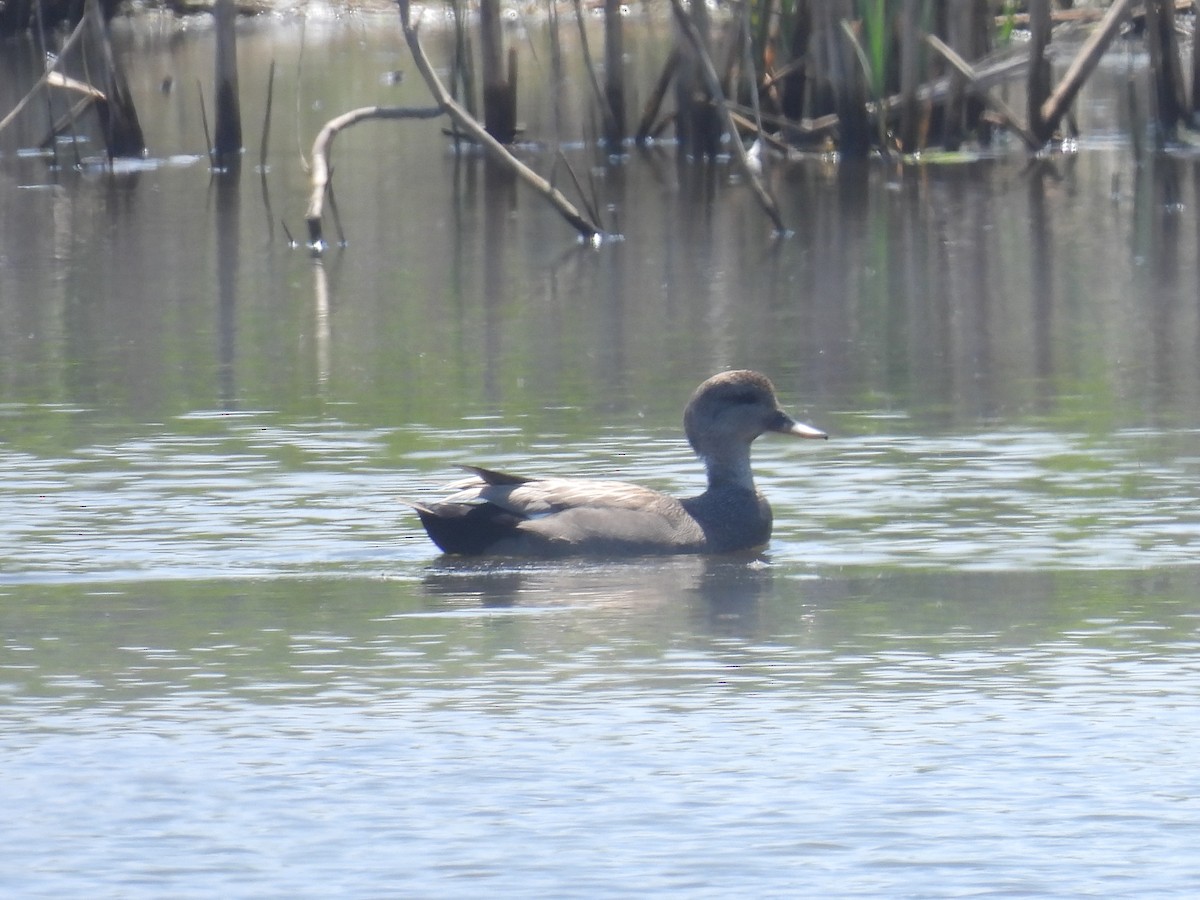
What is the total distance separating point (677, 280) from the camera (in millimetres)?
15305

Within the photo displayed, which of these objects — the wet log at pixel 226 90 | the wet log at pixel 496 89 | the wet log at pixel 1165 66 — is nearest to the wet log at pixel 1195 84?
the wet log at pixel 1165 66

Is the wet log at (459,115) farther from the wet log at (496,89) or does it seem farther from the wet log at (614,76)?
the wet log at (614,76)

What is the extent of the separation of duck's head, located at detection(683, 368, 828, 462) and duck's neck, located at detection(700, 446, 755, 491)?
1.2 inches

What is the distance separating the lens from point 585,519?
783 centimetres

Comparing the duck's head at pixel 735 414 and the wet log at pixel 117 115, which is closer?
the duck's head at pixel 735 414

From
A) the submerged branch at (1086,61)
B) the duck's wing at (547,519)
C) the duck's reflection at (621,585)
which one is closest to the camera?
the duck's reflection at (621,585)

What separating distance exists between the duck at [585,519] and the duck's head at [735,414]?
11.0 inches

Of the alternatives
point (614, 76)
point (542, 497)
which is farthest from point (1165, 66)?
point (542, 497)

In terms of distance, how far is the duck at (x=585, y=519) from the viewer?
7.84m

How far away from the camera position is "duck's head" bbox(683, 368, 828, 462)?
848 cm

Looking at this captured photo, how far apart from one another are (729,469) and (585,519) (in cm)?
71

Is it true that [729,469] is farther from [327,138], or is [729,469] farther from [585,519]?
[327,138]

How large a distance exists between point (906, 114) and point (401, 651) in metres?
16.2

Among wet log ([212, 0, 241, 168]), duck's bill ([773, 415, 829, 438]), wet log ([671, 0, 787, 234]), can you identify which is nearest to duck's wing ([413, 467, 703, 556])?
duck's bill ([773, 415, 829, 438])
